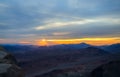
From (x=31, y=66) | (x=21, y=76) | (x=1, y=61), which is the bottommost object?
(x=31, y=66)

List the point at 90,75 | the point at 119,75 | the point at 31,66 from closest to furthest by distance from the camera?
the point at 119,75 → the point at 90,75 → the point at 31,66

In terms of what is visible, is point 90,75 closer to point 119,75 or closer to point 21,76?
point 119,75

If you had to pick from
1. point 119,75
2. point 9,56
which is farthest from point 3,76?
point 119,75

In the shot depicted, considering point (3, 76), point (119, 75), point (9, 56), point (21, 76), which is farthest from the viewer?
point (119, 75)

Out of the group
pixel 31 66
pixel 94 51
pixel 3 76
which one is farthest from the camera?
pixel 94 51

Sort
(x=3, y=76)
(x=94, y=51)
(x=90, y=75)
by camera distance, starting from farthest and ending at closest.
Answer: (x=94, y=51) → (x=90, y=75) → (x=3, y=76)

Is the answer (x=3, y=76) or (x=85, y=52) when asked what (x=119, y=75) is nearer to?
(x=3, y=76)

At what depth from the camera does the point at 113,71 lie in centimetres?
4853

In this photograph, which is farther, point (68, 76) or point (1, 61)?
point (68, 76)

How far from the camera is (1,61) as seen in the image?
51.1 ft

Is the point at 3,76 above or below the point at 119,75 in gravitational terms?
above

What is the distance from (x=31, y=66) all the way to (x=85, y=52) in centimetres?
6210

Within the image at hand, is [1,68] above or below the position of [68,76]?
above

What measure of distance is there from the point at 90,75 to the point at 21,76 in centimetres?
3977
